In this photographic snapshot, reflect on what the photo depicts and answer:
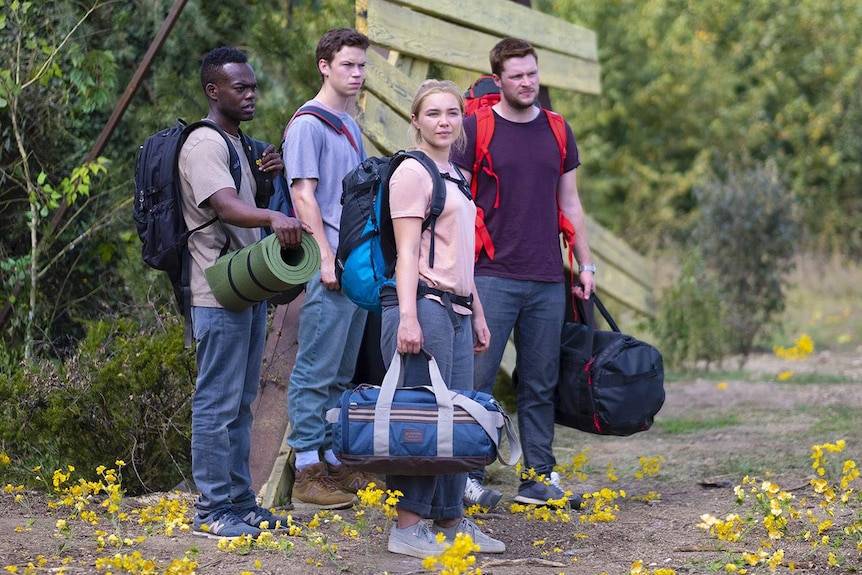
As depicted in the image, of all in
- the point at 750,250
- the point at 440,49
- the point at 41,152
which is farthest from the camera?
the point at 750,250

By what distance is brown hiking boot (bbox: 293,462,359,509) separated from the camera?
5223 mm

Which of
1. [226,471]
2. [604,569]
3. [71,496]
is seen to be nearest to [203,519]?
[226,471]

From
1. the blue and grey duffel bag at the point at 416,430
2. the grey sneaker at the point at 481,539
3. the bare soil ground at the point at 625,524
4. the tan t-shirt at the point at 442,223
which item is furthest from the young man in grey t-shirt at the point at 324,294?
the blue and grey duffel bag at the point at 416,430

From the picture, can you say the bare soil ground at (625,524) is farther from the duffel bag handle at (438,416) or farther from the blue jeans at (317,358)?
the duffel bag handle at (438,416)

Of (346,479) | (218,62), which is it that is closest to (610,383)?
(346,479)

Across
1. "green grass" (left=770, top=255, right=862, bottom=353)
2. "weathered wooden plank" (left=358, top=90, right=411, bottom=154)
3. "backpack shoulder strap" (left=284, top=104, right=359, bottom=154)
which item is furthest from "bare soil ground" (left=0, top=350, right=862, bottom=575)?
"green grass" (left=770, top=255, right=862, bottom=353)

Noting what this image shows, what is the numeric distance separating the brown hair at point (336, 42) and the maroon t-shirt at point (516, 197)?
2.05ft

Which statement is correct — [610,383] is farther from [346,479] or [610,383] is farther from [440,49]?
[440,49]

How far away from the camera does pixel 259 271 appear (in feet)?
13.6

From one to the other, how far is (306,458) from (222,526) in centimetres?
77

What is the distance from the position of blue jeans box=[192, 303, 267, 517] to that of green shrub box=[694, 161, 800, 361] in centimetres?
729

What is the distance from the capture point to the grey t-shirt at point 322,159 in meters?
4.94

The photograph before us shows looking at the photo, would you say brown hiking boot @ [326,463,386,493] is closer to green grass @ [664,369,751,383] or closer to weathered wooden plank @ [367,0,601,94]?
weathered wooden plank @ [367,0,601,94]

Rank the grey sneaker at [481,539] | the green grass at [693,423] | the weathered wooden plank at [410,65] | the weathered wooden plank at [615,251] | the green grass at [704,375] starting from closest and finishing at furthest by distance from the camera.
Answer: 1. the grey sneaker at [481,539]
2. the weathered wooden plank at [410,65]
3. the green grass at [693,423]
4. the weathered wooden plank at [615,251]
5. the green grass at [704,375]
